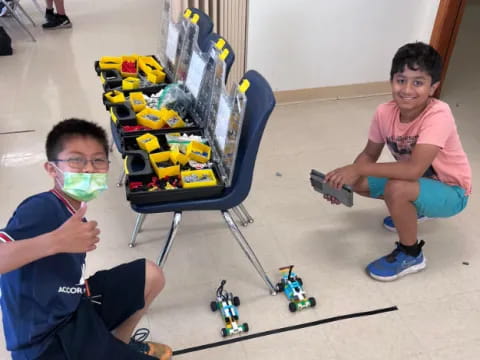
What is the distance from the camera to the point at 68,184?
45.5 inches

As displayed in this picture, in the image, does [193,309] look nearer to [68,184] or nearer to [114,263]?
[114,263]

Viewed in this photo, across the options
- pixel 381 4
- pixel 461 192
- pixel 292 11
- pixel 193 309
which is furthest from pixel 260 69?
pixel 193 309

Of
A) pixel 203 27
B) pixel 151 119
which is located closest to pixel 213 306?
pixel 151 119

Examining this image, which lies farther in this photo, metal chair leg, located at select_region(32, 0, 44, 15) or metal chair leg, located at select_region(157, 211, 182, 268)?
metal chair leg, located at select_region(32, 0, 44, 15)

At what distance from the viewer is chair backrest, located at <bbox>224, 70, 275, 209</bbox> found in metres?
1.43

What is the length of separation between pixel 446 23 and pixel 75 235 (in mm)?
2809

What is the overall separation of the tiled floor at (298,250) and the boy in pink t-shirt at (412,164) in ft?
0.52

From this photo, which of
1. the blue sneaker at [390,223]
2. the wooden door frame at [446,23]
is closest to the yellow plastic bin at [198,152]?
the blue sneaker at [390,223]

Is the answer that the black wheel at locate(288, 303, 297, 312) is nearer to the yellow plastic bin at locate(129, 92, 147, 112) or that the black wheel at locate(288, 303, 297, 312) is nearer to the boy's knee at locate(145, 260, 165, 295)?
the boy's knee at locate(145, 260, 165, 295)

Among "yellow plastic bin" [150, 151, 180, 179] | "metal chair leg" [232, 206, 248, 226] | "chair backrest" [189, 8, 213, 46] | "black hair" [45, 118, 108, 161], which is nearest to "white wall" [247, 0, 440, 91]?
"chair backrest" [189, 8, 213, 46]

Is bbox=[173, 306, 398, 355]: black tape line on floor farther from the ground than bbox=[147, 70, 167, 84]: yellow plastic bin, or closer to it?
closer to it

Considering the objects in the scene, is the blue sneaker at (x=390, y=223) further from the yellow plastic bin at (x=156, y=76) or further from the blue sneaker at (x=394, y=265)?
the yellow plastic bin at (x=156, y=76)

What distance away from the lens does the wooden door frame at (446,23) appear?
297 centimetres

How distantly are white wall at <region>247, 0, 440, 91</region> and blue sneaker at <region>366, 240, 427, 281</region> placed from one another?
63.4 inches
